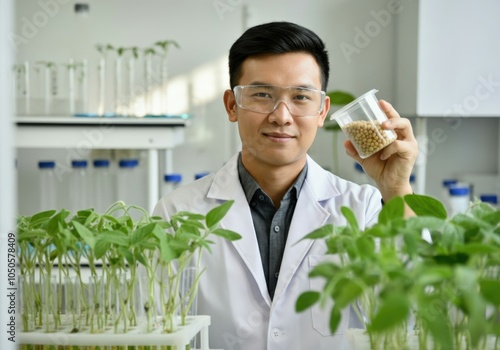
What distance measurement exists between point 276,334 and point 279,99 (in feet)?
1.34

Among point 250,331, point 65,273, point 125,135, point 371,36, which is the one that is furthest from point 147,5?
point 65,273

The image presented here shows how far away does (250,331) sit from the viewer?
47.4 inches

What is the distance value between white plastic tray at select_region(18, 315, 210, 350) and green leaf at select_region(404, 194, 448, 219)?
11.1 inches

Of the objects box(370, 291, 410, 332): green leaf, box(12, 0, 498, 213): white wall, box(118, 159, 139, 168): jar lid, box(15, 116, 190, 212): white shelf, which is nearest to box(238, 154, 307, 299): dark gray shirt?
box(370, 291, 410, 332): green leaf

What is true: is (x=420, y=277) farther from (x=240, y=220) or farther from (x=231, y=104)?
(x=231, y=104)

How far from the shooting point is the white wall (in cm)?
313

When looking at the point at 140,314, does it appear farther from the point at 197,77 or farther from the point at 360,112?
the point at 197,77

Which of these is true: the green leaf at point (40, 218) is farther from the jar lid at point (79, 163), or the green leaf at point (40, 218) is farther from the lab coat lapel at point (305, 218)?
the jar lid at point (79, 163)

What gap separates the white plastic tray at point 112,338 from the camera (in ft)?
2.44

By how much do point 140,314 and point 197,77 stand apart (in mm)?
2454

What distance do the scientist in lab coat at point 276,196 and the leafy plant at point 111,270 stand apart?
0.38 m

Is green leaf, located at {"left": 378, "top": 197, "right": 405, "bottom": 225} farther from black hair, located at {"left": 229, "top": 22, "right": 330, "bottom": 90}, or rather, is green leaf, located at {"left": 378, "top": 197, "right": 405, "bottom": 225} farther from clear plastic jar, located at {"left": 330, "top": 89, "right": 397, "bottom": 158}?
black hair, located at {"left": 229, "top": 22, "right": 330, "bottom": 90}

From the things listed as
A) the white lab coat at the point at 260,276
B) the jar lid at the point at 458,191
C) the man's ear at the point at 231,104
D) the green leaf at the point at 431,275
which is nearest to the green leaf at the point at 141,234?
the green leaf at the point at 431,275

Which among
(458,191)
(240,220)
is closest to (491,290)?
(240,220)
